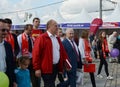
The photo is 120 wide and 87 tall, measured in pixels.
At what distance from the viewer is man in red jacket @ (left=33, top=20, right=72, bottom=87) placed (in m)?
6.46

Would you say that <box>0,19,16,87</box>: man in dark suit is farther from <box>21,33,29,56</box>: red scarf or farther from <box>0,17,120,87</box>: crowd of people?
<box>21,33,29,56</box>: red scarf

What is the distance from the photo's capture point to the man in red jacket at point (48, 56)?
254 inches

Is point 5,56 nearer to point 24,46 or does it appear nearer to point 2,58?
point 2,58

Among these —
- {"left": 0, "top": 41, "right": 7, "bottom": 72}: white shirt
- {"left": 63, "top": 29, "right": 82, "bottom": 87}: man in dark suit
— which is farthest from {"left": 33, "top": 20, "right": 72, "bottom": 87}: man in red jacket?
{"left": 0, "top": 41, "right": 7, "bottom": 72}: white shirt

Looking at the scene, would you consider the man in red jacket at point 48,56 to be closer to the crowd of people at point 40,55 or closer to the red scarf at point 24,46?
the crowd of people at point 40,55

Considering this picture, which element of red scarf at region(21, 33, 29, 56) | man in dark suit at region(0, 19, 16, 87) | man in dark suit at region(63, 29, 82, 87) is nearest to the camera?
man in dark suit at region(0, 19, 16, 87)

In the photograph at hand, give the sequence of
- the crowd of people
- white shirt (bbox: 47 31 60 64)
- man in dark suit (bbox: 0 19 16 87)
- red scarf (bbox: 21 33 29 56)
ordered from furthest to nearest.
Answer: red scarf (bbox: 21 33 29 56)
white shirt (bbox: 47 31 60 64)
the crowd of people
man in dark suit (bbox: 0 19 16 87)

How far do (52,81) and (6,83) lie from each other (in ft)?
7.35

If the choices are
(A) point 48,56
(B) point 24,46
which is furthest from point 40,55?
(B) point 24,46

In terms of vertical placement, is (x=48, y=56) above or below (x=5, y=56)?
below

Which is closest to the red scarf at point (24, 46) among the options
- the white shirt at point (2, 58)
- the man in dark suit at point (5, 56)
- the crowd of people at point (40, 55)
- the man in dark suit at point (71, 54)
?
the crowd of people at point (40, 55)

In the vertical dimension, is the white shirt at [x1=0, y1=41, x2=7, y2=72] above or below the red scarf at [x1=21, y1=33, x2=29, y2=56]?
above

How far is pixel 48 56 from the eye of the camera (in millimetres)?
6441

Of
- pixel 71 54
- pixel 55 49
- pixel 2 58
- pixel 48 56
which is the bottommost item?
pixel 71 54
